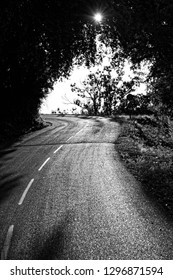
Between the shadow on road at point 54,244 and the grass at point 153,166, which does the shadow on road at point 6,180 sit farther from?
Result: the grass at point 153,166

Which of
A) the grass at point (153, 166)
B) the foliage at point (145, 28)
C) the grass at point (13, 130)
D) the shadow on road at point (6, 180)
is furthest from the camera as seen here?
the grass at point (13, 130)

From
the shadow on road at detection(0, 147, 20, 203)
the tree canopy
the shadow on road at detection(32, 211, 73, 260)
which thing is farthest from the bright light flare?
the shadow on road at detection(32, 211, 73, 260)

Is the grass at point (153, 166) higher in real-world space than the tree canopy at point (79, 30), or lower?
lower

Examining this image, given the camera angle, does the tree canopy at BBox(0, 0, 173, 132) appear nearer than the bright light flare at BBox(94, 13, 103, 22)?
Yes

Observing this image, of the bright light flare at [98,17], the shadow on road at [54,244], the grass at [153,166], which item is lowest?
the shadow on road at [54,244]

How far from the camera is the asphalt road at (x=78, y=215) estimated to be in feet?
18.0

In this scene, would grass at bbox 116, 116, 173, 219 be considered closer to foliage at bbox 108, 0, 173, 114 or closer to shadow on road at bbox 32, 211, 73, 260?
shadow on road at bbox 32, 211, 73, 260

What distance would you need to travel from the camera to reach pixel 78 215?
282 inches

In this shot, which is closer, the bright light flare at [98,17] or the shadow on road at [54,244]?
the shadow on road at [54,244]

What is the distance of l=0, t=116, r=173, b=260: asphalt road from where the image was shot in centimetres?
548

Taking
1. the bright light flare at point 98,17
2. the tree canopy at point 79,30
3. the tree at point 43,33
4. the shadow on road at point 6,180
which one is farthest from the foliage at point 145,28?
the shadow on road at point 6,180

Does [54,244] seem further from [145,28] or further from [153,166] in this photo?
[145,28]

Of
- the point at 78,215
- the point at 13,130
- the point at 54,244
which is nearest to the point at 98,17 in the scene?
the point at 78,215

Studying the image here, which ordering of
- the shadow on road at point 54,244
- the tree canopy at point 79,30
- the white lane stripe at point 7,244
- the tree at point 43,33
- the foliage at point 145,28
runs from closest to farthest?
the shadow on road at point 54,244
the white lane stripe at point 7,244
the foliage at point 145,28
the tree canopy at point 79,30
the tree at point 43,33
